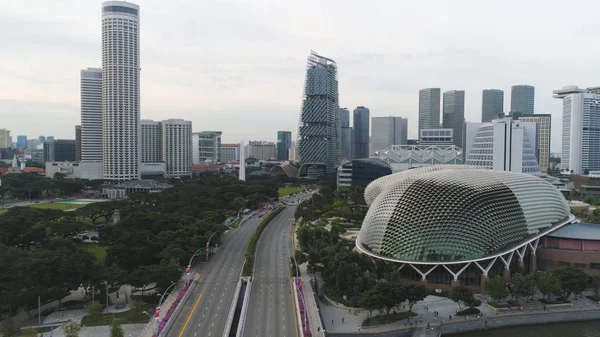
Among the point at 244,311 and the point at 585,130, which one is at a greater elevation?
the point at 585,130

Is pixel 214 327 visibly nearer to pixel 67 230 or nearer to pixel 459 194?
pixel 459 194

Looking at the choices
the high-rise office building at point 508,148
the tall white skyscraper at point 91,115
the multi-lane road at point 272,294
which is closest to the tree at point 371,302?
the multi-lane road at point 272,294

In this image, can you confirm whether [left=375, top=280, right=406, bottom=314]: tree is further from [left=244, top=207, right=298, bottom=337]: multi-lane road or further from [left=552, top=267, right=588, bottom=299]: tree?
[left=552, top=267, right=588, bottom=299]: tree

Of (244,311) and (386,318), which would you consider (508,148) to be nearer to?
(386,318)

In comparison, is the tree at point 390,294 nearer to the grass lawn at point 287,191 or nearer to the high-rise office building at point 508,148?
the high-rise office building at point 508,148

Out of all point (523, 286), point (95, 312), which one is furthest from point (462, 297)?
point (95, 312)

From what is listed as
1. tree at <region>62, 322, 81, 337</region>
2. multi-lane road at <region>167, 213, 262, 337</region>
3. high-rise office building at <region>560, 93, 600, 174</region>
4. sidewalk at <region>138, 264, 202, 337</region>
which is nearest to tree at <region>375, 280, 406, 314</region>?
multi-lane road at <region>167, 213, 262, 337</region>
